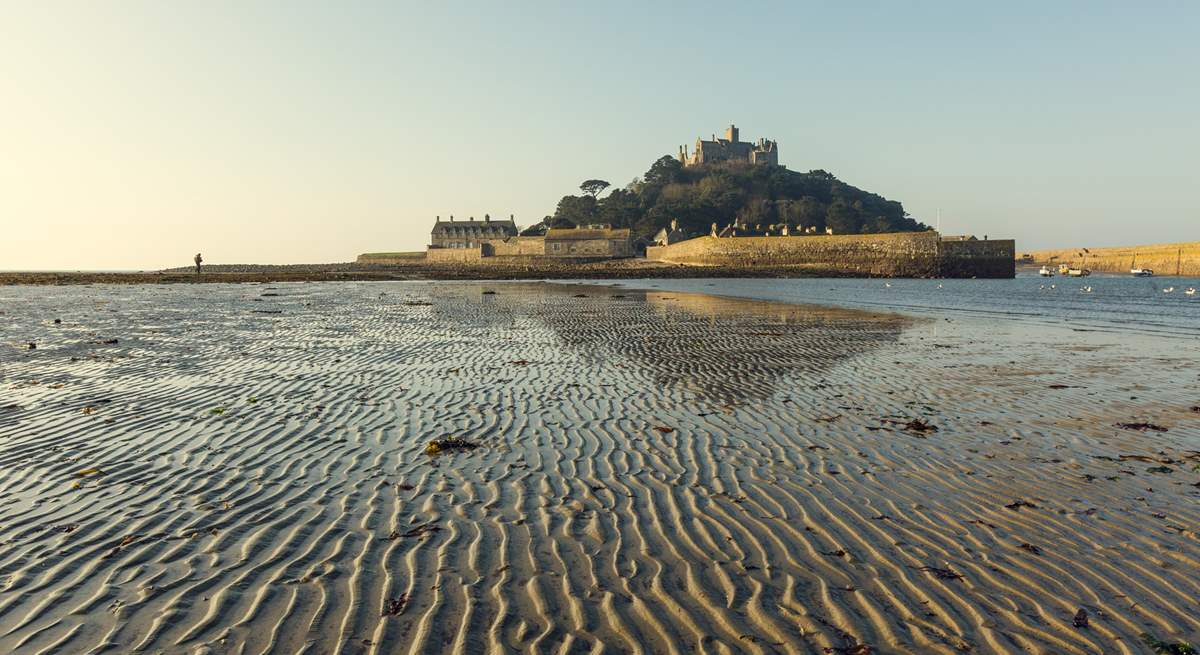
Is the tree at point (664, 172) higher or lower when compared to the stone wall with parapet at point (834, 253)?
Result: higher

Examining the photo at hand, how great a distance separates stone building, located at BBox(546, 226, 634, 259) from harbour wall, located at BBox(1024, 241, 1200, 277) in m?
81.7

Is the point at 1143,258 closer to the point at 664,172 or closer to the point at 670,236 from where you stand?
the point at 670,236

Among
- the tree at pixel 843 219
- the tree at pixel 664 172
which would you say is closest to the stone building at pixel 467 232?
the tree at pixel 664 172

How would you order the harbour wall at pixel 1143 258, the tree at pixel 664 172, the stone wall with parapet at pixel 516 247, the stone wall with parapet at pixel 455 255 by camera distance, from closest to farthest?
the harbour wall at pixel 1143 258
the stone wall with parapet at pixel 516 247
the stone wall with parapet at pixel 455 255
the tree at pixel 664 172

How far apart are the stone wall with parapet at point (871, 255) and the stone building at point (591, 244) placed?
22762 millimetres

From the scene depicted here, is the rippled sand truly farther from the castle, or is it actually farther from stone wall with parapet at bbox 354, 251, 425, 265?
the castle

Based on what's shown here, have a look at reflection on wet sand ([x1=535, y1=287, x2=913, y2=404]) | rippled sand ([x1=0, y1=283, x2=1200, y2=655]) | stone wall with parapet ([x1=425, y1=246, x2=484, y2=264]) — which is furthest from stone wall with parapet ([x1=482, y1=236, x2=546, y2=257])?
rippled sand ([x1=0, y1=283, x2=1200, y2=655])

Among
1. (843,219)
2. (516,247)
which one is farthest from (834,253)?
(843,219)

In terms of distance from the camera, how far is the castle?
17862 cm

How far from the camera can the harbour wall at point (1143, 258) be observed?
96.2 metres

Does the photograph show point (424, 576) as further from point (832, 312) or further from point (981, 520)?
point (832, 312)

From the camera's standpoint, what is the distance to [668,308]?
3194cm

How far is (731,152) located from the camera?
18275cm

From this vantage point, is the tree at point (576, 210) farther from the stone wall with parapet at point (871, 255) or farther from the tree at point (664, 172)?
the stone wall with parapet at point (871, 255)
